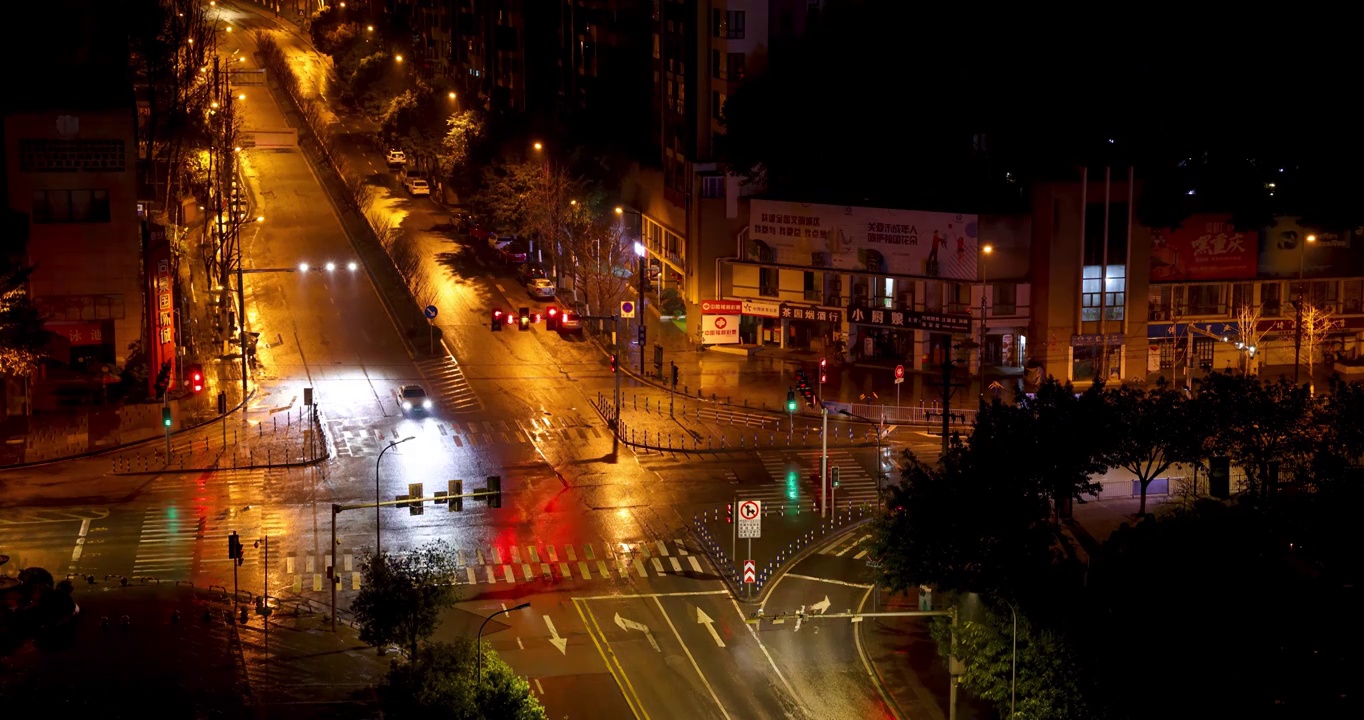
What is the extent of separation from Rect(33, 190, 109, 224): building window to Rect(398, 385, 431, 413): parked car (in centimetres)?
2080

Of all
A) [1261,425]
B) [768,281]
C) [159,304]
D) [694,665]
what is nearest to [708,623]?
[694,665]

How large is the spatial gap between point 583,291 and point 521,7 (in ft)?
185

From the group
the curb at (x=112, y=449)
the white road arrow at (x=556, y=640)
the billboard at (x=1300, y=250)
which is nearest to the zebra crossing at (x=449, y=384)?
the curb at (x=112, y=449)

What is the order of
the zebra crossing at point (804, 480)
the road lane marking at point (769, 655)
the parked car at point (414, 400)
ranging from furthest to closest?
the parked car at point (414, 400) < the zebra crossing at point (804, 480) < the road lane marking at point (769, 655)

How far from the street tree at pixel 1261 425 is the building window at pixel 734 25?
5388 cm

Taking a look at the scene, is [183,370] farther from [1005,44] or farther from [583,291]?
[1005,44]

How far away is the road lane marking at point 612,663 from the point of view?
52.5 metres

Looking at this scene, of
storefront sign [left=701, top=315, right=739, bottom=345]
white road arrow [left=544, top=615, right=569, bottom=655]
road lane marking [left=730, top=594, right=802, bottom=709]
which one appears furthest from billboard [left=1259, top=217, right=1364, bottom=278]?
white road arrow [left=544, top=615, right=569, bottom=655]

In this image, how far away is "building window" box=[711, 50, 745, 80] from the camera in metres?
113

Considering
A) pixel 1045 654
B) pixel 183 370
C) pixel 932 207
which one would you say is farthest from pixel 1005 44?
pixel 1045 654

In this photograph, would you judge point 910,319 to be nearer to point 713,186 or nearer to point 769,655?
point 713,186

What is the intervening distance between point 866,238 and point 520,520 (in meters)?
38.8

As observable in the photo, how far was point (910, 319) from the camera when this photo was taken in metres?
99.0

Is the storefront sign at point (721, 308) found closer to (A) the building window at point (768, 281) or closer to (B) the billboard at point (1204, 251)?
(A) the building window at point (768, 281)
